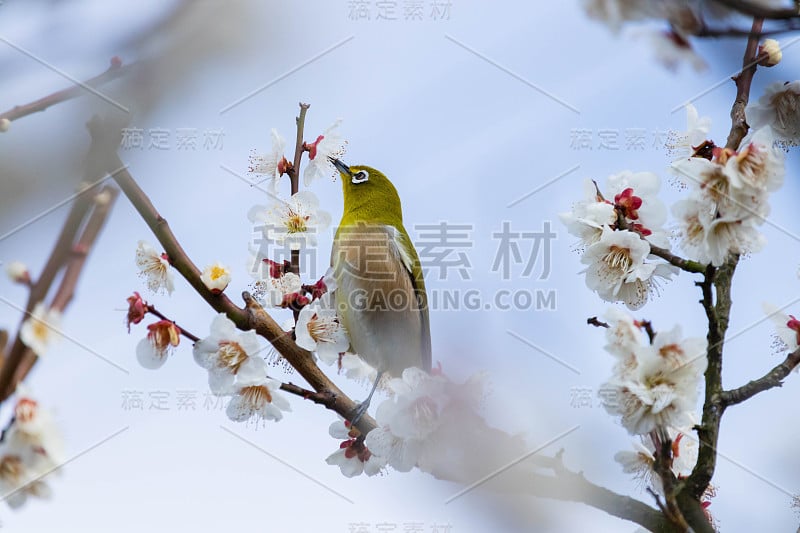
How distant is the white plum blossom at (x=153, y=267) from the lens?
9.09 feet

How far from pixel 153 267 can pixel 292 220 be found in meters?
0.55

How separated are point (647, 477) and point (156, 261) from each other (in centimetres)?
189

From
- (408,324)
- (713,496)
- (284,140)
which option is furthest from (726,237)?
(408,324)

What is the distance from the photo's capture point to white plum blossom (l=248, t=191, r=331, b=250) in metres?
2.94

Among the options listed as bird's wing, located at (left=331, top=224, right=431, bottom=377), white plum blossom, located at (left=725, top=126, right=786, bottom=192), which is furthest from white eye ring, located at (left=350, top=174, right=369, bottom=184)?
white plum blossom, located at (left=725, top=126, right=786, bottom=192)

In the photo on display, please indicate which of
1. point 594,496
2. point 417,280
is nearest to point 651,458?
point 594,496

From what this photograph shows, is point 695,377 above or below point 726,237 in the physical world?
below

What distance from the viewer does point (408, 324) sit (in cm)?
425

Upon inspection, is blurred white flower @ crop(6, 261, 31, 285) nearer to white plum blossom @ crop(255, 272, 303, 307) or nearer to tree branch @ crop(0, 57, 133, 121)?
tree branch @ crop(0, 57, 133, 121)

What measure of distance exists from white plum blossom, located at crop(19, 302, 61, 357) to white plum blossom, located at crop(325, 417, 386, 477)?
4.93ft

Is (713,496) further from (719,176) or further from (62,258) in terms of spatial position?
(62,258)

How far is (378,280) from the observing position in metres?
4.23

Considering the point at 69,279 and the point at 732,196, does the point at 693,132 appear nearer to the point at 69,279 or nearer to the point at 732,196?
the point at 732,196

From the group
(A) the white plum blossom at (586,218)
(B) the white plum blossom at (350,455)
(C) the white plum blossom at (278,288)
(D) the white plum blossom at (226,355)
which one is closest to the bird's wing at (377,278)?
(B) the white plum blossom at (350,455)
